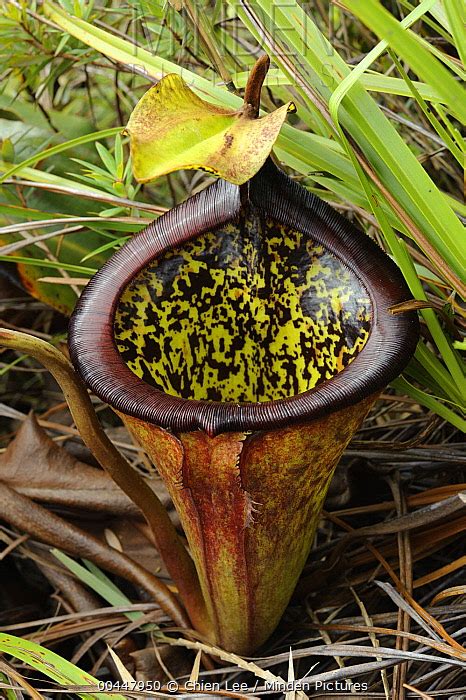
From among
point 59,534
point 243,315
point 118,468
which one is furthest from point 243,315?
point 59,534

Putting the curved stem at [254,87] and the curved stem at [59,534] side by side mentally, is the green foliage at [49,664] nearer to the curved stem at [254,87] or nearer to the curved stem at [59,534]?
the curved stem at [59,534]

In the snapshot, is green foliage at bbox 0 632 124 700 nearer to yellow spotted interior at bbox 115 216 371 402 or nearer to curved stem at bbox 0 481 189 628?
curved stem at bbox 0 481 189 628

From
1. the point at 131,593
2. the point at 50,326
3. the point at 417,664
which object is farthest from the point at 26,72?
the point at 417,664

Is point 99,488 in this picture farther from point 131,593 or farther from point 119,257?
point 119,257

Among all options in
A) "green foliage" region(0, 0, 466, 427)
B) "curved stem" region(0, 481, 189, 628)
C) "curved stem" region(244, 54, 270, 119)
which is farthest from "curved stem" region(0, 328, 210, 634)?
"curved stem" region(244, 54, 270, 119)

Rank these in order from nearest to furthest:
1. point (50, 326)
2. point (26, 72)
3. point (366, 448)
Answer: point (366, 448)
point (26, 72)
point (50, 326)
